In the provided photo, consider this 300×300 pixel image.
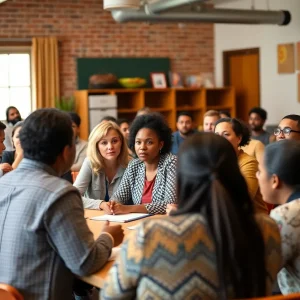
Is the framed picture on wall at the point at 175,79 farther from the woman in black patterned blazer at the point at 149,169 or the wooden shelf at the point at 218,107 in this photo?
the woman in black patterned blazer at the point at 149,169

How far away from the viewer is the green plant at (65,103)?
10.3m

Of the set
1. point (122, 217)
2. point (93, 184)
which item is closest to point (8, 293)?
point (122, 217)

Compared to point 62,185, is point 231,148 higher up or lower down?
higher up

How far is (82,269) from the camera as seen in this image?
2.47 metres

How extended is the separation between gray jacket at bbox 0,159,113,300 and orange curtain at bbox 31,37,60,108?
309 inches

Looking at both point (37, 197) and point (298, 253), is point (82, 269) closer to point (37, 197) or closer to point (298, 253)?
point (37, 197)

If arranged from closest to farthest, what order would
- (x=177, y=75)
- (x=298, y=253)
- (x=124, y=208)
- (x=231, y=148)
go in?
(x=231, y=148) < (x=298, y=253) < (x=124, y=208) < (x=177, y=75)

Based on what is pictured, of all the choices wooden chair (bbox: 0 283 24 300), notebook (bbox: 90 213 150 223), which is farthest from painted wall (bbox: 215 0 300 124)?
wooden chair (bbox: 0 283 24 300)

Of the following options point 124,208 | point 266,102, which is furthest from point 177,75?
point 124,208

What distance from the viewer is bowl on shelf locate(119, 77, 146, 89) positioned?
35.1ft

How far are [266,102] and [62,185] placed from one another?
8.82 metres

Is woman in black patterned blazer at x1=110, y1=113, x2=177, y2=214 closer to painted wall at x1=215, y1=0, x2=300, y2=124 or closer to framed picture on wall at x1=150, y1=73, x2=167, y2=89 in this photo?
painted wall at x1=215, y1=0, x2=300, y2=124

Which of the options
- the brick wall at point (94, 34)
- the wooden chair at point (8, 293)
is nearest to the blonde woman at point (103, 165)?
the wooden chair at point (8, 293)

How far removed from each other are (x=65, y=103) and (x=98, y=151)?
19.3ft
